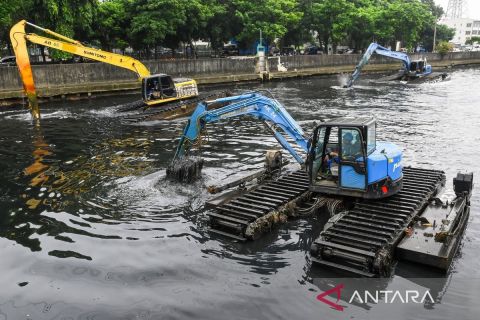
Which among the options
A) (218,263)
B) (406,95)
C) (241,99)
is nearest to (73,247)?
(218,263)

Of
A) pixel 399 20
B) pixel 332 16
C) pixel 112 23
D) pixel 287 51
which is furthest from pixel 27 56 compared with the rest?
pixel 399 20

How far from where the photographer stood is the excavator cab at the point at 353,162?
10.3 meters

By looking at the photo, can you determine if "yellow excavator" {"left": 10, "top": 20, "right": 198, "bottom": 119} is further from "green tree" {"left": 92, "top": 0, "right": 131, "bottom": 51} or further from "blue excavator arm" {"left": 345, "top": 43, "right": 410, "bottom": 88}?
Answer: "blue excavator arm" {"left": 345, "top": 43, "right": 410, "bottom": 88}

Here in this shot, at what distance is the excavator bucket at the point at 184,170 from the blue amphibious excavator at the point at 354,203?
171 cm

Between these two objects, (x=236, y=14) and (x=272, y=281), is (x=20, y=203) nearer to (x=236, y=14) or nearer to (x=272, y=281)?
(x=272, y=281)

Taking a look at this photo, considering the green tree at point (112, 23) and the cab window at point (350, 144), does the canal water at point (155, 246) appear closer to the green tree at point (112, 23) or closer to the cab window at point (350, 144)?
the cab window at point (350, 144)

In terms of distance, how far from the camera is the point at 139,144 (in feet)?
70.4

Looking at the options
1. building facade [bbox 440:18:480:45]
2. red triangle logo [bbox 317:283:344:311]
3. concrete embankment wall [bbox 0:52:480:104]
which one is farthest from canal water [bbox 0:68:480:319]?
building facade [bbox 440:18:480:45]

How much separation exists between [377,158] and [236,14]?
4510 cm

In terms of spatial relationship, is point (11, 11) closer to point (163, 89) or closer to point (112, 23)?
point (112, 23)

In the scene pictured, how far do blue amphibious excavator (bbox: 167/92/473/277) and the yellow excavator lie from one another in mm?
15297

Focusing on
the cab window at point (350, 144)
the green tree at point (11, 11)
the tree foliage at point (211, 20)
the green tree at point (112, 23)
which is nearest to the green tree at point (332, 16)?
the tree foliage at point (211, 20)

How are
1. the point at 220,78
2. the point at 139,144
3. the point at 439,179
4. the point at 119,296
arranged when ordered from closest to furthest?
1. the point at 119,296
2. the point at 439,179
3. the point at 139,144
4. the point at 220,78

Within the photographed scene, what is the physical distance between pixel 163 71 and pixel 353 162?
3499 cm
